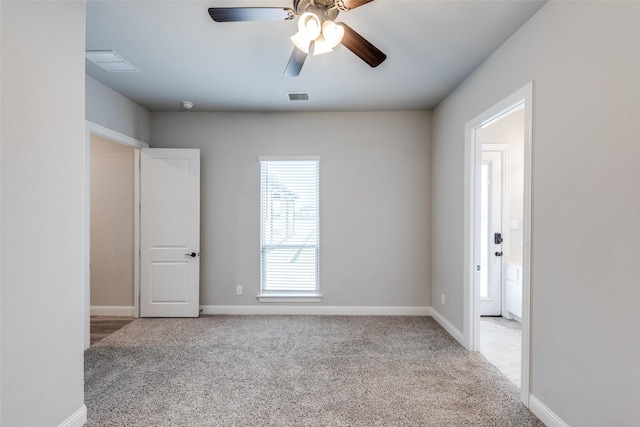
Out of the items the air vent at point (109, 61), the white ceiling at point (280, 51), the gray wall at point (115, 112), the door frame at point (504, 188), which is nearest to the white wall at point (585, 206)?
the white ceiling at point (280, 51)

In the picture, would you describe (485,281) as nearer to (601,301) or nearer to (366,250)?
(366,250)

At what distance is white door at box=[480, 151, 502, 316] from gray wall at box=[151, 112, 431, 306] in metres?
0.77

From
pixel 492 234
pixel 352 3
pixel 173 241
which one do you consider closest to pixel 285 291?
pixel 173 241

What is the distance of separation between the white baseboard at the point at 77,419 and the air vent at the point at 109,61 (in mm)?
2682

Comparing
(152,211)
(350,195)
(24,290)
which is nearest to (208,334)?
(152,211)

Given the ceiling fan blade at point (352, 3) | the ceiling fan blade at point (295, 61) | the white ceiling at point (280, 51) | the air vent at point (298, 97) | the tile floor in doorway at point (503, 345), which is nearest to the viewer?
the ceiling fan blade at point (352, 3)

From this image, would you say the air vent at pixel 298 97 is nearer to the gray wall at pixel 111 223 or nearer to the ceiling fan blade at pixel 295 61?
the ceiling fan blade at pixel 295 61

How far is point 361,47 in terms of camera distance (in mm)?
1948

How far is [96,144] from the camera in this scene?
4.29 meters

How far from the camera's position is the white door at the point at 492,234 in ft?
13.7

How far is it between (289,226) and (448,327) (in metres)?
2.37

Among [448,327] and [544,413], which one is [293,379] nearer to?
[544,413]

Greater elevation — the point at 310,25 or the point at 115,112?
the point at 115,112

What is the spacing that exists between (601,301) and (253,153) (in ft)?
12.6
